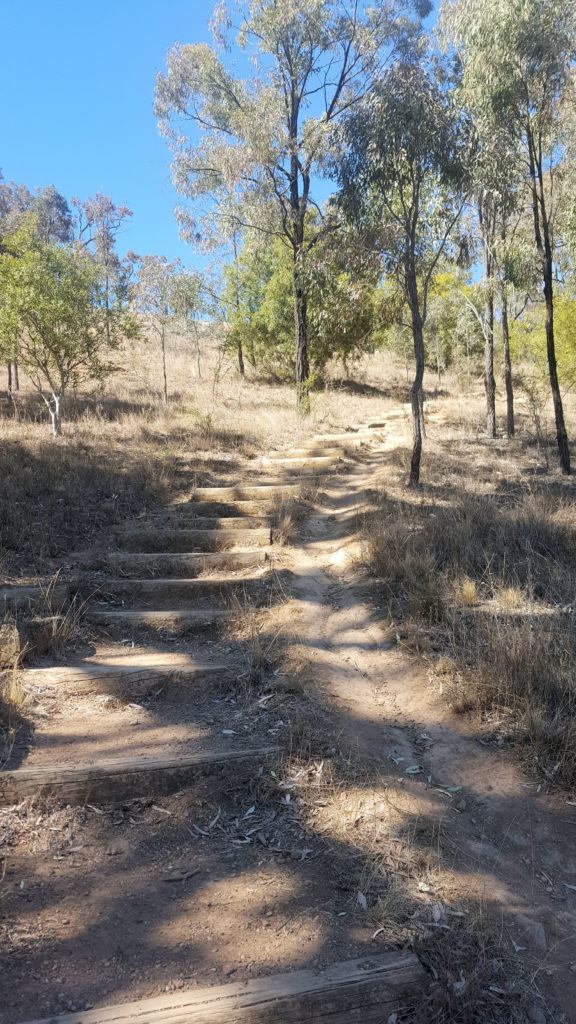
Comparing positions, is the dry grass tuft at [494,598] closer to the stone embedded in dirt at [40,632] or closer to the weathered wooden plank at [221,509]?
the weathered wooden plank at [221,509]

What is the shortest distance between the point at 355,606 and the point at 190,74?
56.2 feet

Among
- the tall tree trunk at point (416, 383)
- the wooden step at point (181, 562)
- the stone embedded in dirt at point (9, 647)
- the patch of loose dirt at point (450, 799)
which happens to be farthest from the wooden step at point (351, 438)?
the stone embedded in dirt at point (9, 647)

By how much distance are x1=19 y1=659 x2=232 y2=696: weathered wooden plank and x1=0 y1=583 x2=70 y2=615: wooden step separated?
29.0 inches

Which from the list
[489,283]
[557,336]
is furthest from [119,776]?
[557,336]

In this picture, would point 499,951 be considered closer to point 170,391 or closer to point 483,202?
point 483,202

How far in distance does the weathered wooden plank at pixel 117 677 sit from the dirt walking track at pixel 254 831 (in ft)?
0.05

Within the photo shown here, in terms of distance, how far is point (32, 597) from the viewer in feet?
14.9

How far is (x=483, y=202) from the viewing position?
12.1m

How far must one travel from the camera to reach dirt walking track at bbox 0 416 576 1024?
197cm

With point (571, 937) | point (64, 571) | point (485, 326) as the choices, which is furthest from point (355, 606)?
point (485, 326)

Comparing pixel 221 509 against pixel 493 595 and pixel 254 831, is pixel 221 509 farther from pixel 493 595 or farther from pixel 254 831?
pixel 254 831

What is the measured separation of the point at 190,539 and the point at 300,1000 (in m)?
4.83

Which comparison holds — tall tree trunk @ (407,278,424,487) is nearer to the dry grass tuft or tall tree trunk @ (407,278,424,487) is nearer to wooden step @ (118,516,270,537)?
the dry grass tuft

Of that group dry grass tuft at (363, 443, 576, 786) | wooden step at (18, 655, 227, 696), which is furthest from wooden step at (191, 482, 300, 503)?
wooden step at (18, 655, 227, 696)
